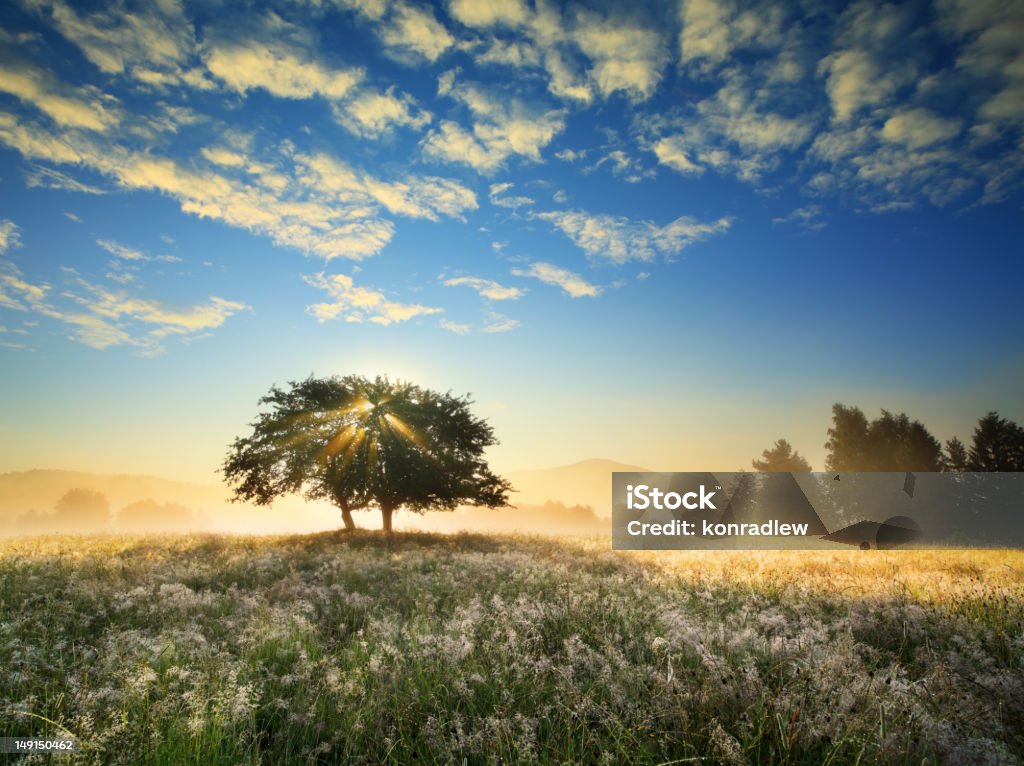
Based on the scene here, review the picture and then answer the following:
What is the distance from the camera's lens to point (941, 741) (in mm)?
3039

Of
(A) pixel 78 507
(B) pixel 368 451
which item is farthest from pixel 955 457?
(A) pixel 78 507

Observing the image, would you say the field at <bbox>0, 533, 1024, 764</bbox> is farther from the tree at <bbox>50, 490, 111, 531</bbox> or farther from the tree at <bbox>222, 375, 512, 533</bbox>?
the tree at <bbox>50, 490, 111, 531</bbox>

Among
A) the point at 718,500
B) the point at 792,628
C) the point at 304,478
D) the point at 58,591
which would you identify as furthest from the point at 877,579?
the point at 718,500

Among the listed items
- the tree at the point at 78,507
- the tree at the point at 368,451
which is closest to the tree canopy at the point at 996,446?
the tree at the point at 368,451

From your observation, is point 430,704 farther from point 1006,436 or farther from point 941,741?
point 1006,436

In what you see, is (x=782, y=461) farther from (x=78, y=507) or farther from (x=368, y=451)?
(x=78, y=507)

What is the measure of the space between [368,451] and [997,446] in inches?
2169

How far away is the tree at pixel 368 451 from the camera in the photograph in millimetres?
22516

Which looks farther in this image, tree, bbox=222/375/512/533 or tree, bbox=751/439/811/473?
tree, bbox=751/439/811/473

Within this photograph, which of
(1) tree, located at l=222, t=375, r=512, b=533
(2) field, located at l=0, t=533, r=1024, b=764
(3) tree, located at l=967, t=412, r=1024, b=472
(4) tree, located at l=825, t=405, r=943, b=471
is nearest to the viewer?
(2) field, located at l=0, t=533, r=1024, b=764

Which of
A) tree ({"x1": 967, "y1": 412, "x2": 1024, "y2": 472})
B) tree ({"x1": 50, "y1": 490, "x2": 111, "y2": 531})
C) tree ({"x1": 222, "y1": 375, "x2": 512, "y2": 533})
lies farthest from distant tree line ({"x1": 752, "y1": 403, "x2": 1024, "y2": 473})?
tree ({"x1": 50, "y1": 490, "x2": 111, "y2": 531})

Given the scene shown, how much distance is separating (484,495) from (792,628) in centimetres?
1856

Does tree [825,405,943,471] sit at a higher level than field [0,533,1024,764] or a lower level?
higher

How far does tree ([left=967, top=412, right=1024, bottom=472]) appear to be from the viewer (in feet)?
143
